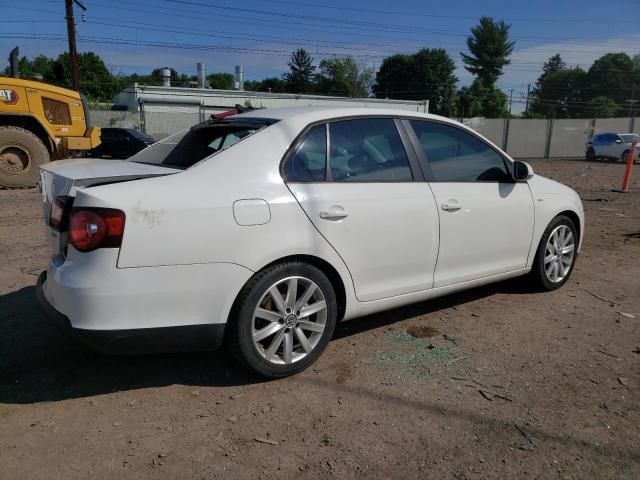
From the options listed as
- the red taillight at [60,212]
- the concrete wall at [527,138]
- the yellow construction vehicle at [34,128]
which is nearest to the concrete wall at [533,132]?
the concrete wall at [527,138]

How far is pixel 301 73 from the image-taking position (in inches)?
3666

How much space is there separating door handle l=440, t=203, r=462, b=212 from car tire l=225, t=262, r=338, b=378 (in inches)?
43.4

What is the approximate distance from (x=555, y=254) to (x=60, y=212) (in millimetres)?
4124

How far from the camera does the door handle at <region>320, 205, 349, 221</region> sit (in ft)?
10.7

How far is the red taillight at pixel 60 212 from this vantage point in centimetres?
291

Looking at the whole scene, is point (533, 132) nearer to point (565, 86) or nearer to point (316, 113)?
point (316, 113)

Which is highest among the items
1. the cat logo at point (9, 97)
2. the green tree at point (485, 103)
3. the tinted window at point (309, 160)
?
the green tree at point (485, 103)

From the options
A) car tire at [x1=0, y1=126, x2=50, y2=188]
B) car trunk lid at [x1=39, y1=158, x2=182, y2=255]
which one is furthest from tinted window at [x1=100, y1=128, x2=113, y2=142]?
car trunk lid at [x1=39, y1=158, x2=182, y2=255]

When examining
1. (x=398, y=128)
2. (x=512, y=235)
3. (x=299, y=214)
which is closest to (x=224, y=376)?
(x=299, y=214)

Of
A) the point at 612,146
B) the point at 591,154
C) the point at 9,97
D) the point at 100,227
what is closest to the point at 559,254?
the point at 100,227

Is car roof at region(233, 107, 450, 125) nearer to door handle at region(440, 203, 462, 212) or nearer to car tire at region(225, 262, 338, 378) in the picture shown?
door handle at region(440, 203, 462, 212)

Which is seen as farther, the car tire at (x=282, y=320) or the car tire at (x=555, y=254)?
the car tire at (x=555, y=254)

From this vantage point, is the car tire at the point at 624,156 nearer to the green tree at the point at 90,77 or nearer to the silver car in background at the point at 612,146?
the silver car in background at the point at 612,146

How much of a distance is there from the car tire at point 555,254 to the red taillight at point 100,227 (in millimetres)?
3584
